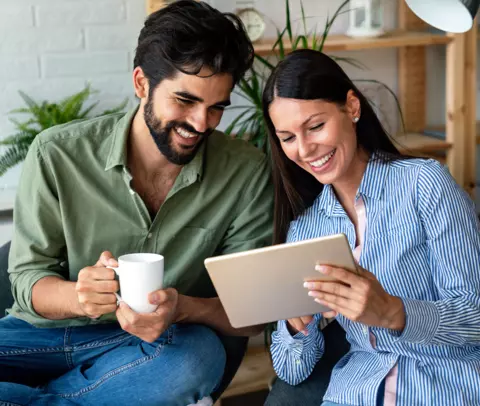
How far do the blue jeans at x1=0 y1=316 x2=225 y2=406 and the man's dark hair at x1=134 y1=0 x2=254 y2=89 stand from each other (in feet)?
1.94

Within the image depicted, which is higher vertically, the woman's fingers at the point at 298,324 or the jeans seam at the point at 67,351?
the woman's fingers at the point at 298,324

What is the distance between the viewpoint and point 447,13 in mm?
1674

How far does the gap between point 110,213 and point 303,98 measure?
1.79 feet

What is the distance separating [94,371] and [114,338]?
0.39ft

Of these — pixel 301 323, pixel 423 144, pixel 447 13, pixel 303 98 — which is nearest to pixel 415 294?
pixel 301 323

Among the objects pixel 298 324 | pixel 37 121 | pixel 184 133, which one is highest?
pixel 184 133

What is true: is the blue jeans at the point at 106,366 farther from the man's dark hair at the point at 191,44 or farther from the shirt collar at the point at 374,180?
the man's dark hair at the point at 191,44

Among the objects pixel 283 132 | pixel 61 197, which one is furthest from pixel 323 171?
pixel 61 197

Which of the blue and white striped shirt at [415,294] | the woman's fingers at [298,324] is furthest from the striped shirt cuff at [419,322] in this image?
the woman's fingers at [298,324]

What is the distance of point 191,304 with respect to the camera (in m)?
1.80

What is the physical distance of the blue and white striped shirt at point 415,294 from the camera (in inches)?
60.5

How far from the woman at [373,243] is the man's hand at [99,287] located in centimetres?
39

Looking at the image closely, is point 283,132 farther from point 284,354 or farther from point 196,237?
point 284,354

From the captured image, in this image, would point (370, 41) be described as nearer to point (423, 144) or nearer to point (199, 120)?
point (423, 144)
